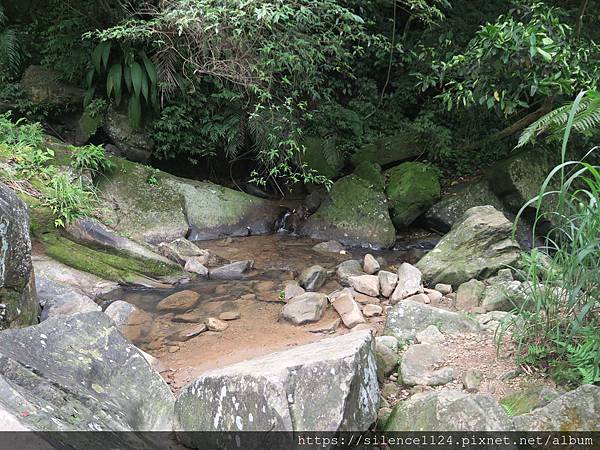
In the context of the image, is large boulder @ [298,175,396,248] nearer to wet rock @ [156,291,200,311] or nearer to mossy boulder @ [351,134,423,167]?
mossy boulder @ [351,134,423,167]

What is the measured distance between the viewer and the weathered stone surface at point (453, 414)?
2.13 meters

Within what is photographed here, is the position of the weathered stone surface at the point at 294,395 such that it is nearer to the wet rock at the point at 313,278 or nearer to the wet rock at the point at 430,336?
the wet rock at the point at 430,336

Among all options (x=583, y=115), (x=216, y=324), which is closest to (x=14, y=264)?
(x=216, y=324)

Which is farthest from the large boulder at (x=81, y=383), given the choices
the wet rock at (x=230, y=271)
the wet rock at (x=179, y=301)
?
the wet rock at (x=230, y=271)

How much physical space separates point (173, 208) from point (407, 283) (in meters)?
3.26

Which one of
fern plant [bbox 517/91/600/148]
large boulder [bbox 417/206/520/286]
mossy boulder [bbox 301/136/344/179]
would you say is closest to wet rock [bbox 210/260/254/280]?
large boulder [bbox 417/206/520/286]

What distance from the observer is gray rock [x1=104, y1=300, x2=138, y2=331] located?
419 cm

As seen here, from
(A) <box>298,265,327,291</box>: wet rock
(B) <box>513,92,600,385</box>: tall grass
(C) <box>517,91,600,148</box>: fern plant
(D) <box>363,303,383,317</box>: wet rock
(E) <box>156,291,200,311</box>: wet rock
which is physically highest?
(C) <box>517,91,600,148</box>: fern plant

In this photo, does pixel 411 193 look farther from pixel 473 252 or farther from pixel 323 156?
pixel 473 252

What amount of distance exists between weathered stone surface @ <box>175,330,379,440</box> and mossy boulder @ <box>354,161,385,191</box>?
15.2ft

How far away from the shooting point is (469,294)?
13.7ft

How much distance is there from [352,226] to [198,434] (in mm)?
4363

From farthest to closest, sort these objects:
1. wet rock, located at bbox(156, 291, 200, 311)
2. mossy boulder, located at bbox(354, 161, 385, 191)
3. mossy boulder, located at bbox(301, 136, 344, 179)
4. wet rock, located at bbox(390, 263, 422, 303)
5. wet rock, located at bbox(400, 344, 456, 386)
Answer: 1. mossy boulder, located at bbox(301, 136, 344, 179)
2. mossy boulder, located at bbox(354, 161, 385, 191)
3. wet rock, located at bbox(156, 291, 200, 311)
4. wet rock, located at bbox(390, 263, 422, 303)
5. wet rock, located at bbox(400, 344, 456, 386)

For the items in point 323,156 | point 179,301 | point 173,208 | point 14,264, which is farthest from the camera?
point 323,156
